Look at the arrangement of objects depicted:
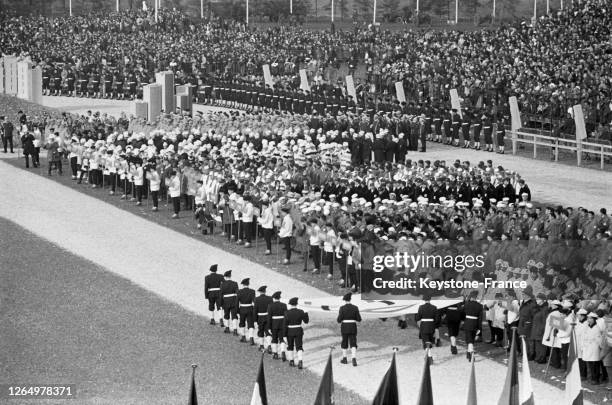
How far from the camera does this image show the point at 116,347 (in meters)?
26.5

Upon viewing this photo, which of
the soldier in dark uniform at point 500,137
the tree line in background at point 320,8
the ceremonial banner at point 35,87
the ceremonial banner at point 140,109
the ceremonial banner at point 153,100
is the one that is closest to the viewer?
the soldier in dark uniform at point 500,137

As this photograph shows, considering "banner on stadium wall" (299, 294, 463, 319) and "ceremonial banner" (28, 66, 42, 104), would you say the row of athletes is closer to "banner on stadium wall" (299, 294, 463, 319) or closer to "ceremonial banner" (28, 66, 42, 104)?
"banner on stadium wall" (299, 294, 463, 319)

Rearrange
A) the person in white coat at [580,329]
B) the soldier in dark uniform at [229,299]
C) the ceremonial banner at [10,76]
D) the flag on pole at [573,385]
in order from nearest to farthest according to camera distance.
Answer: the flag on pole at [573,385] < the person in white coat at [580,329] < the soldier in dark uniform at [229,299] < the ceremonial banner at [10,76]

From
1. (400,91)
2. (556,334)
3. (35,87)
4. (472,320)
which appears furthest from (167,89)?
(556,334)

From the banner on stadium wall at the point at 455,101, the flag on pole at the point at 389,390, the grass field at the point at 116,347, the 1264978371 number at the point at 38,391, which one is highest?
the banner on stadium wall at the point at 455,101

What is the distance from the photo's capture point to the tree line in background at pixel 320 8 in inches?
3374

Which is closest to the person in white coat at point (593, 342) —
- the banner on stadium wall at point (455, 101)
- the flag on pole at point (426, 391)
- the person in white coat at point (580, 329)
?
the person in white coat at point (580, 329)

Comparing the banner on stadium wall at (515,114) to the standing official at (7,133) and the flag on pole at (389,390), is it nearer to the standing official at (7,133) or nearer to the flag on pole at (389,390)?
the standing official at (7,133)

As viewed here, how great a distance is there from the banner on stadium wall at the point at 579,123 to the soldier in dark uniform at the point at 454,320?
2046 cm

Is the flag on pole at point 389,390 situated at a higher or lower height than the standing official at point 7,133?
lower

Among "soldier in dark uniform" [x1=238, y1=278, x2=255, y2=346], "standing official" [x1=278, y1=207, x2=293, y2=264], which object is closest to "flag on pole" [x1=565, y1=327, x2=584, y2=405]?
"soldier in dark uniform" [x1=238, y1=278, x2=255, y2=346]

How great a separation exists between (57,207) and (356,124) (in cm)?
1171

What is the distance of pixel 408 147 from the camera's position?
161 ft

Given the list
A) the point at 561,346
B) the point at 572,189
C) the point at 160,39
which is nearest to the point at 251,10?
the point at 160,39
